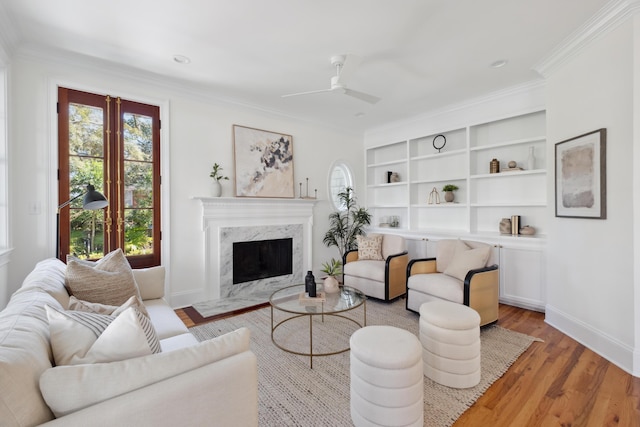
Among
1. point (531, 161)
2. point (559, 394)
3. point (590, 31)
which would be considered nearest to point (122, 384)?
point (559, 394)

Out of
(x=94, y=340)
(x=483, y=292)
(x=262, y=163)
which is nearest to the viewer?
(x=94, y=340)

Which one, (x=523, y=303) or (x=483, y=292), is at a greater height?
(x=483, y=292)

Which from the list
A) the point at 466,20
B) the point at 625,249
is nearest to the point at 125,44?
the point at 466,20

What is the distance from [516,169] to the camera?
390 cm

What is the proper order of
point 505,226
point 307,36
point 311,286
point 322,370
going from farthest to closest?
1. point 505,226
2. point 311,286
3. point 307,36
4. point 322,370

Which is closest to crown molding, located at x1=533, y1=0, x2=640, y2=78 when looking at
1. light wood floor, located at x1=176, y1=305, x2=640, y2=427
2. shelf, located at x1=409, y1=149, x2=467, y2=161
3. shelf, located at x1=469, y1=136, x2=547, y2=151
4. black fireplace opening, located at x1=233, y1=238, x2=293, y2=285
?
shelf, located at x1=469, y1=136, x2=547, y2=151

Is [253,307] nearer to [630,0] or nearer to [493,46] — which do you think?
[493,46]

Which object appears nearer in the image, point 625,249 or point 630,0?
point 630,0

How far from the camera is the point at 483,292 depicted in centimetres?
294

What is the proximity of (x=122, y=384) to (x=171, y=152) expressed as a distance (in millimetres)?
3217

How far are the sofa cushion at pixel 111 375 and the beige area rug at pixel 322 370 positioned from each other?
37.0 inches

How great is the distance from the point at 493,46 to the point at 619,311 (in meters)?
→ 2.55

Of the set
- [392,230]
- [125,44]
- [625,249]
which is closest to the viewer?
[625,249]

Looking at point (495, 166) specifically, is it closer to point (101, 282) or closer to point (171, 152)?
point (171, 152)
